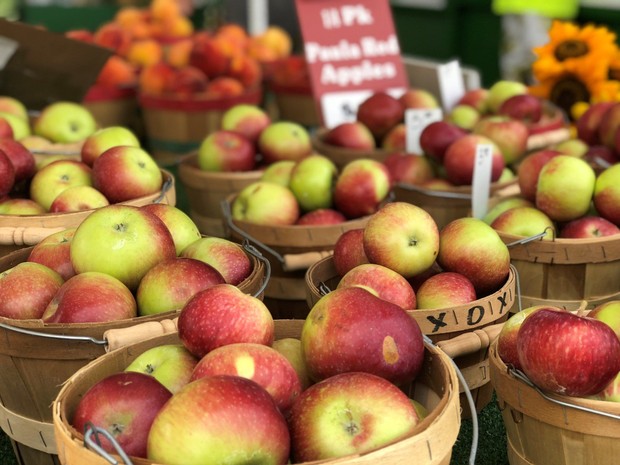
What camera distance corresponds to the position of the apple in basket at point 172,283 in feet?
5.46

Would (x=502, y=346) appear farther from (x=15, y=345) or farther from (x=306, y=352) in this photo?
(x=15, y=345)

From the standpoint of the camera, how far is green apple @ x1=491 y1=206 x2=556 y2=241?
2.30 metres

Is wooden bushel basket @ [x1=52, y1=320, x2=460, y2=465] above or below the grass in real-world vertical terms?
above

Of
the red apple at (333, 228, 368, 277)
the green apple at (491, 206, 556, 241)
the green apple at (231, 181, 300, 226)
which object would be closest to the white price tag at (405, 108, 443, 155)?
the green apple at (231, 181, 300, 226)

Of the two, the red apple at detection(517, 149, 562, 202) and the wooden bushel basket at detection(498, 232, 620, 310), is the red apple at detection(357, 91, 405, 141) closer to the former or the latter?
the red apple at detection(517, 149, 562, 202)

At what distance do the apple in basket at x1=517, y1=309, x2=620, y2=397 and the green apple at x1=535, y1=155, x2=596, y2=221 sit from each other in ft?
3.04

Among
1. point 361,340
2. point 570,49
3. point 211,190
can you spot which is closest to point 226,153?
→ point 211,190

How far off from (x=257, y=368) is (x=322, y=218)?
1.28 metres

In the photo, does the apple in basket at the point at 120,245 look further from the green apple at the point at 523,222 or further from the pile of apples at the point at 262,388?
the green apple at the point at 523,222

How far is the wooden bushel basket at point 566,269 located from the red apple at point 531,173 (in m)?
0.37

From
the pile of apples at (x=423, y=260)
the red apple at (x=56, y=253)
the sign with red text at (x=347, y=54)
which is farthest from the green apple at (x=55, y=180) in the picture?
the sign with red text at (x=347, y=54)

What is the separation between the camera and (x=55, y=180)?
7.88 ft

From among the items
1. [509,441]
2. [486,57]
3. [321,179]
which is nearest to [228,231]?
[321,179]

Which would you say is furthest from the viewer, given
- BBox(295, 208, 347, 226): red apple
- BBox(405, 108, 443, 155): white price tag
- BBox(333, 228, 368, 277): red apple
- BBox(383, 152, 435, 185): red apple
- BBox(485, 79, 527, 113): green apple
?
BBox(485, 79, 527, 113): green apple
